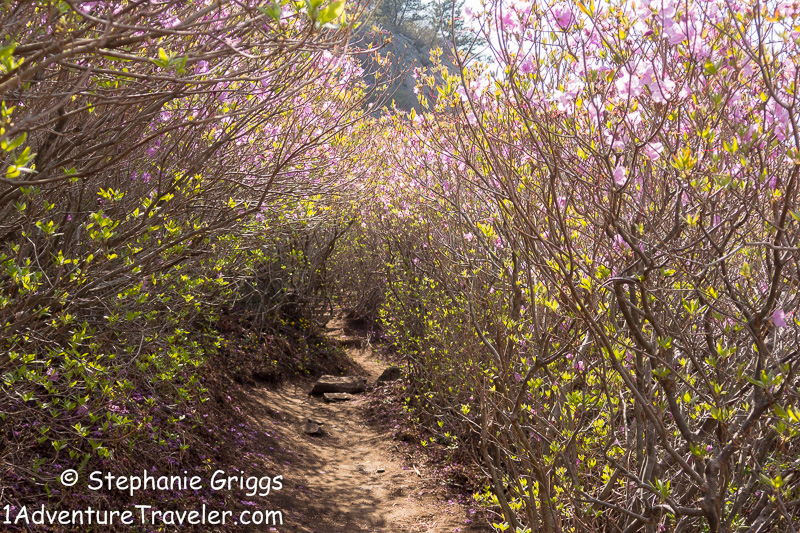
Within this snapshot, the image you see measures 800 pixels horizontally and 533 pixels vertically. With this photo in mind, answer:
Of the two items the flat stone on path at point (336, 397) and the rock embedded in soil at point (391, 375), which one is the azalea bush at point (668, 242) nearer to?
the flat stone on path at point (336, 397)

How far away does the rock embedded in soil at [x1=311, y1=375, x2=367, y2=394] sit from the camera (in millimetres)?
10922

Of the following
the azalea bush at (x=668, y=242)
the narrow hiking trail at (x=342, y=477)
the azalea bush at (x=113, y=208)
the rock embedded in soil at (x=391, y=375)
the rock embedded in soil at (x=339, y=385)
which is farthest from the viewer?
the rock embedded in soil at (x=391, y=375)

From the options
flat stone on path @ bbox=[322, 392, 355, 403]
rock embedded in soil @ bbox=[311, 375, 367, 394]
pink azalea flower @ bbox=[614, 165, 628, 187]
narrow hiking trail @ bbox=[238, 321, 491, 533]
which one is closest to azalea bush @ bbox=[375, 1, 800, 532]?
pink azalea flower @ bbox=[614, 165, 628, 187]

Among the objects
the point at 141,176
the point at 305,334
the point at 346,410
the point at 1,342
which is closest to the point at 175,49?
the point at 141,176

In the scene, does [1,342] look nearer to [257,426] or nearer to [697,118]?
[697,118]

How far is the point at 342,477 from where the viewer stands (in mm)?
7551

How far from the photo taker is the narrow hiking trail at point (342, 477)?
20.6ft

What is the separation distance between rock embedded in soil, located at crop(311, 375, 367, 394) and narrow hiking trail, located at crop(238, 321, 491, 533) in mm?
395

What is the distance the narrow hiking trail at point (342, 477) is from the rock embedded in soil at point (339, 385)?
0.40m

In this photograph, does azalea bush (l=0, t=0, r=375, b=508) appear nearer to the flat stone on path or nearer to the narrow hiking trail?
the narrow hiking trail

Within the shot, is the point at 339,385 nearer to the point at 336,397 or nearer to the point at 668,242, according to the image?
the point at 336,397

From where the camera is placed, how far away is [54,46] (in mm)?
1582

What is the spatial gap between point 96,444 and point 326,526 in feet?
9.22

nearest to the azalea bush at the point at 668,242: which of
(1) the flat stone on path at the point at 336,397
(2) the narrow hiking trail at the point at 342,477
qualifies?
(2) the narrow hiking trail at the point at 342,477
